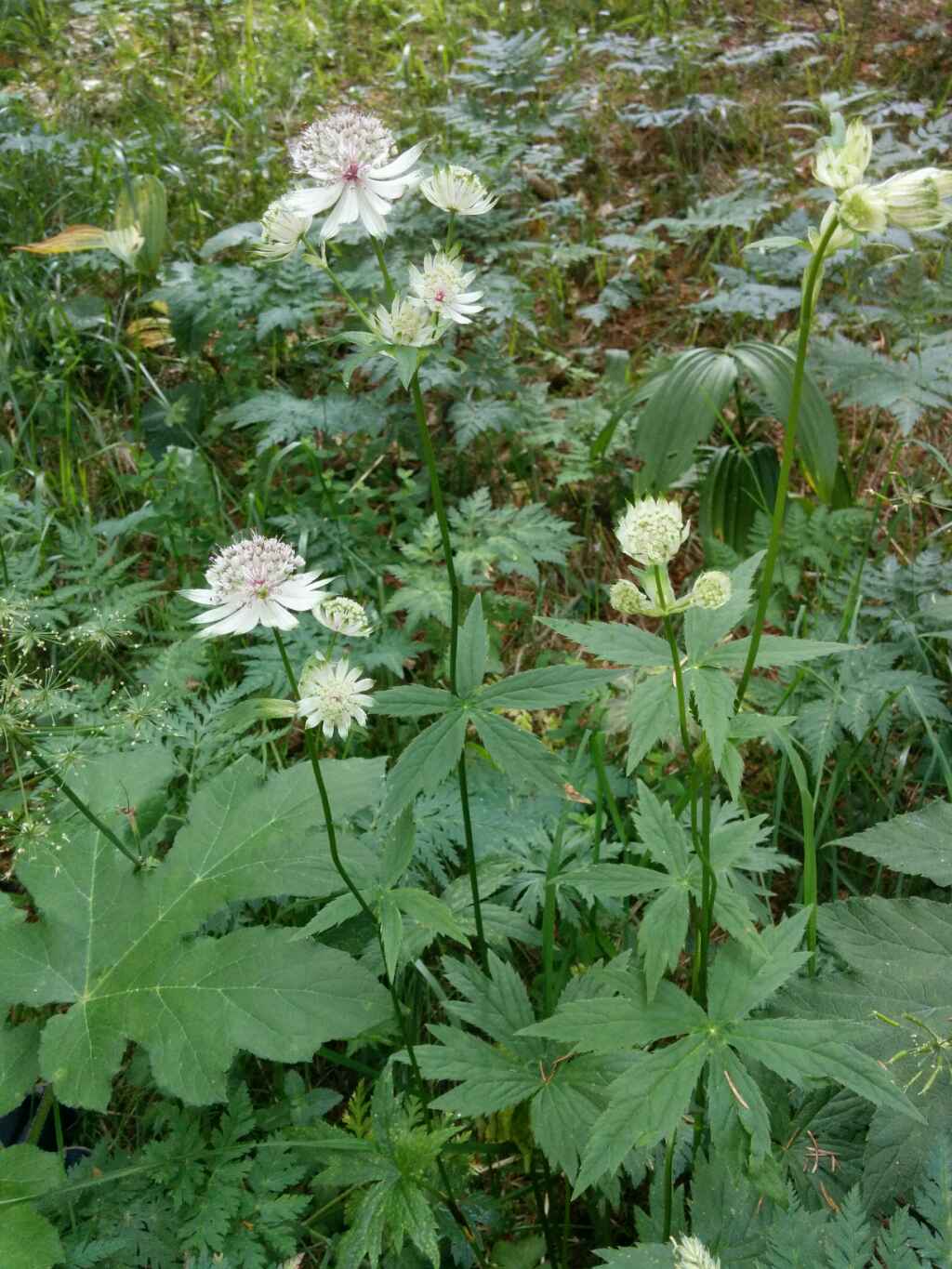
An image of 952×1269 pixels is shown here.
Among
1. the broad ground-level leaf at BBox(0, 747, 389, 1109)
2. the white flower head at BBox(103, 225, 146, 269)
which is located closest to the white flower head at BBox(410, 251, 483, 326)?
the broad ground-level leaf at BBox(0, 747, 389, 1109)

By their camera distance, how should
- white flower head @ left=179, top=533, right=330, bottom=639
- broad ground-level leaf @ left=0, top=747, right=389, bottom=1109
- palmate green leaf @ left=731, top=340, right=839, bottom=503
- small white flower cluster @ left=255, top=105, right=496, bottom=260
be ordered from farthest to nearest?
palmate green leaf @ left=731, top=340, right=839, bottom=503, broad ground-level leaf @ left=0, top=747, right=389, bottom=1109, small white flower cluster @ left=255, top=105, right=496, bottom=260, white flower head @ left=179, top=533, right=330, bottom=639

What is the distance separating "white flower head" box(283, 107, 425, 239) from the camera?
1.33 m

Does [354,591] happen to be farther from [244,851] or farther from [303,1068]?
[303,1068]

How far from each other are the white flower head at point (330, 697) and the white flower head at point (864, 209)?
0.74 m

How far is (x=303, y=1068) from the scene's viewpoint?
182 centimetres

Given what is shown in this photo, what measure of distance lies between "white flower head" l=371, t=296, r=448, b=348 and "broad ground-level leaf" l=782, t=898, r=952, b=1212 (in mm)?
1084

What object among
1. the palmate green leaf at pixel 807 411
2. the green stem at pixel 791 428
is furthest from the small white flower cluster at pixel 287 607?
the palmate green leaf at pixel 807 411

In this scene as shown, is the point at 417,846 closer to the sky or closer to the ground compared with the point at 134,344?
closer to the ground

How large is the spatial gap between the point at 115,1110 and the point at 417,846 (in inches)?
28.3

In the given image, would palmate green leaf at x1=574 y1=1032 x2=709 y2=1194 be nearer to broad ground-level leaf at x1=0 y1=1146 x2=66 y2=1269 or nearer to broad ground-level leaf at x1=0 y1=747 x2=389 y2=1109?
broad ground-level leaf at x1=0 y1=747 x2=389 y2=1109

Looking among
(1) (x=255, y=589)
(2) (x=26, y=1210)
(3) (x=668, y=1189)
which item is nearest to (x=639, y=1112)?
(3) (x=668, y=1189)

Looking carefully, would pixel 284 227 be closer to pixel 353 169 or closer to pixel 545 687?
pixel 353 169

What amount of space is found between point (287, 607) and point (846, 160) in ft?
2.70

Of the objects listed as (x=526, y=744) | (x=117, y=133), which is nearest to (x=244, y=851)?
(x=526, y=744)
